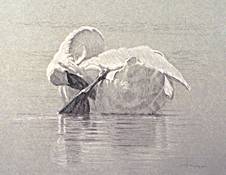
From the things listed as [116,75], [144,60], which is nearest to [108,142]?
[116,75]

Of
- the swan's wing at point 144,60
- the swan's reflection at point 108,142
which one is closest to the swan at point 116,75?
the swan's wing at point 144,60

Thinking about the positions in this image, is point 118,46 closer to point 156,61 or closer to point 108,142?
point 156,61

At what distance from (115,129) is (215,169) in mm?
579

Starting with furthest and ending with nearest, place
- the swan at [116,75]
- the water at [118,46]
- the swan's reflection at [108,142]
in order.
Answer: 1. the swan at [116,75]
2. the water at [118,46]
3. the swan's reflection at [108,142]

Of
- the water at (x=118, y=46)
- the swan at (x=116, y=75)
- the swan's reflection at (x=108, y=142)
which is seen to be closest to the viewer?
the swan's reflection at (x=108, y=142)

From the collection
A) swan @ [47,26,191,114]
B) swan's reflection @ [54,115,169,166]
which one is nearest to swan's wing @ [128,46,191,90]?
swan @ [47,26,191,114]

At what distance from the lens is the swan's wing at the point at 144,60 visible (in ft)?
8.23

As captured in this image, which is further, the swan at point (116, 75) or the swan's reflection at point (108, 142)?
the swan at point (116, 75)

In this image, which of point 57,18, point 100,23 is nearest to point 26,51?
point 57,18

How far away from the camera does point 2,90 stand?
2.49m

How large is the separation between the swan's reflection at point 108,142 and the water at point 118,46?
0.05 ft

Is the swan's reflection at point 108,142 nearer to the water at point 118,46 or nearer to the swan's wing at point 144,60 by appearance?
the water at point 118,46

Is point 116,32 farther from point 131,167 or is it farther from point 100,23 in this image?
point 131,167

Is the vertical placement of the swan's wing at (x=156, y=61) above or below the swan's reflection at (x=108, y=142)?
→ above
